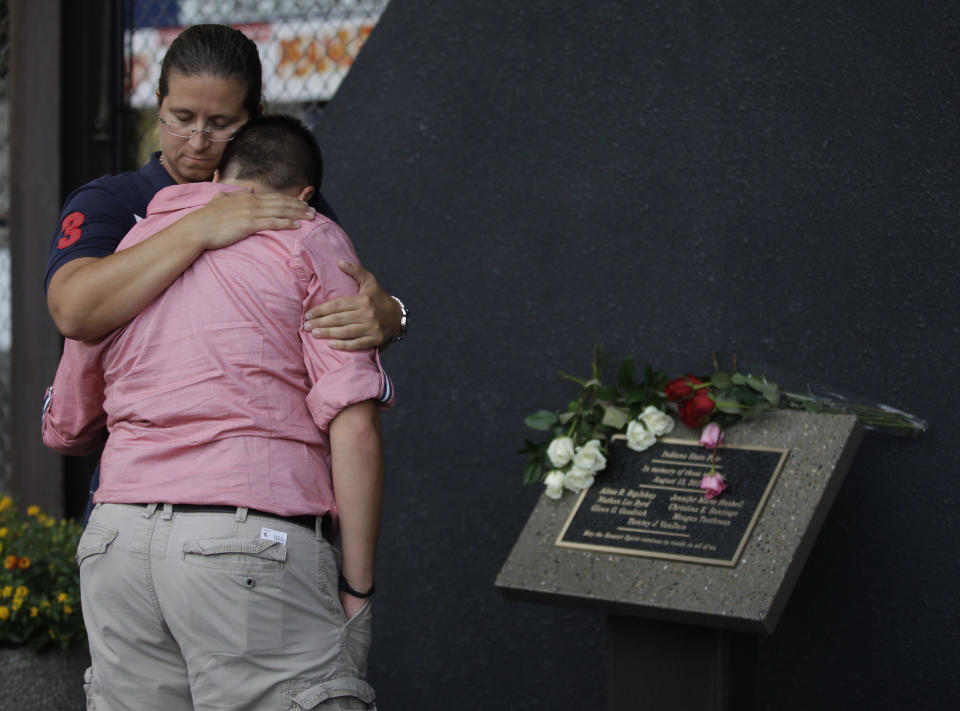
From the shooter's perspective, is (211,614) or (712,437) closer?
(211,614)

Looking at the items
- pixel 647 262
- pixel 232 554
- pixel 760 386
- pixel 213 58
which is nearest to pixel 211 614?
pixel 232 554

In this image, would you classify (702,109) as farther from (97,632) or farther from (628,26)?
(97,632)

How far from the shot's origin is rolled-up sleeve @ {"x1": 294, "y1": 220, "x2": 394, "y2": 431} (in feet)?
6.48

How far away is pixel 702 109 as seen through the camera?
366 centimetres

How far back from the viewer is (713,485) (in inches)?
111

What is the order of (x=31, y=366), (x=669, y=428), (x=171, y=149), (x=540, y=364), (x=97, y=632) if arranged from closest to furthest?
(x=97, y=632) → (x=171, y=149) → (x=669, y=428) → (x=540, y=364) → (x=31, y=366)

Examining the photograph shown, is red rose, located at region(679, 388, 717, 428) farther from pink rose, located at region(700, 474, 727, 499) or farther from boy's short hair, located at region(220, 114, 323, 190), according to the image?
boy's short hair, located at region(220, 114, 323, 190)

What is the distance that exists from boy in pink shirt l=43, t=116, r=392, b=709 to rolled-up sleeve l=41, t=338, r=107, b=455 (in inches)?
2.2

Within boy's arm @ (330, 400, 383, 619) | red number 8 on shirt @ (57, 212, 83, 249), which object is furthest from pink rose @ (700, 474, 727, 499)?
red number 8 on shirt @ (57, 212, 83, 249)

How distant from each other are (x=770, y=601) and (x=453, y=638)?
1731 millimetres

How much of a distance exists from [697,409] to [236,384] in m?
1.46

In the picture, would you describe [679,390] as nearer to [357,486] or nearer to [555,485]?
[555,485]

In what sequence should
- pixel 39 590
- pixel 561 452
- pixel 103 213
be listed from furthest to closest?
pixel 39 590 → pixel 561 452 → pixel 103 213

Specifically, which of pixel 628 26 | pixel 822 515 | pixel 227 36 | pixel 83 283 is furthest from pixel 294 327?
pixel 628 26
